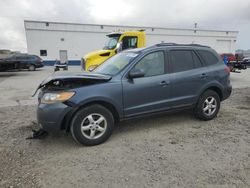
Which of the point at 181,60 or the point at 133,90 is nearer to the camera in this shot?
the point at 133,90

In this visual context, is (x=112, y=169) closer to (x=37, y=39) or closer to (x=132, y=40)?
(x=132, y=40)

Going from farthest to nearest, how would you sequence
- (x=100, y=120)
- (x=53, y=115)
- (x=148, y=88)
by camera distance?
(x=148, y=88) → (x=100, y=120) → (x=53, y=115)

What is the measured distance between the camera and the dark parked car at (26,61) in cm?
2098

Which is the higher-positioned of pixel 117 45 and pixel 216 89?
pixel 117 45

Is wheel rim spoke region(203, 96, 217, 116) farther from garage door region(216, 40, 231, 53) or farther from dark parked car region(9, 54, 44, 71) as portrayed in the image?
garage door region(216, 40, 231, 53)

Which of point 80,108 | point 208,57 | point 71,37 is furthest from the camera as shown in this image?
point 71,37

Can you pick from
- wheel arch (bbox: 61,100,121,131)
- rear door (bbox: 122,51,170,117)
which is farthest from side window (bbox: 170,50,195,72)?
wheel arch (bbox: 61,100,121,131)

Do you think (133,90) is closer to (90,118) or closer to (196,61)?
(90,118)

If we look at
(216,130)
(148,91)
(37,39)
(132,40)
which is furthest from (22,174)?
(37,39)

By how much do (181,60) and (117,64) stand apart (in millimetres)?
1421

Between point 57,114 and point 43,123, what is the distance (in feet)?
1.11

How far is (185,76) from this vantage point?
190 inches

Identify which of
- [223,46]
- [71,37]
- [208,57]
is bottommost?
[208,57]

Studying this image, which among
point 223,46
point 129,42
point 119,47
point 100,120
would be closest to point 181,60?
point 100,120
